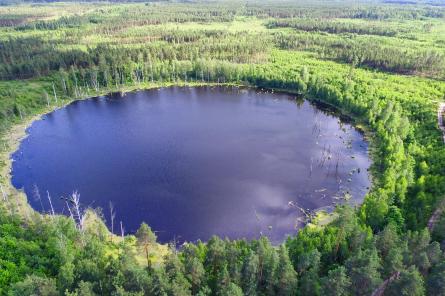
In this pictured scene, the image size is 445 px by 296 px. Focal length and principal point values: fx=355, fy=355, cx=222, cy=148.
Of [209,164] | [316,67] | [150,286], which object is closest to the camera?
[150,286]

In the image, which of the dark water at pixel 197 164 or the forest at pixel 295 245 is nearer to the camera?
the forest at pixel 295 245

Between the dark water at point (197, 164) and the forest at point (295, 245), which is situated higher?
the forest at point (295, 245)

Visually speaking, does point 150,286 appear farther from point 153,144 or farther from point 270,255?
point 153,144

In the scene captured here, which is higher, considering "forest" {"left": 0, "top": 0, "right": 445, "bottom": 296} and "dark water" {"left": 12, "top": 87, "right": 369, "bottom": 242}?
"forest" {"left": 0, "top": 0, "right": 445, "bottom": 296}

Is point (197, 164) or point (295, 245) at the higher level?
point (295, 245)

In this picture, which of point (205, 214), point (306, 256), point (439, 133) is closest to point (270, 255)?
point (306, 256)

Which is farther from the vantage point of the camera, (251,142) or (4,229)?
(251,142)

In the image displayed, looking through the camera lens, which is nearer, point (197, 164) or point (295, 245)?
point (295, 245)

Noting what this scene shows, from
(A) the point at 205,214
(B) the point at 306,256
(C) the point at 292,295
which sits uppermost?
(B) the point at 306,256
